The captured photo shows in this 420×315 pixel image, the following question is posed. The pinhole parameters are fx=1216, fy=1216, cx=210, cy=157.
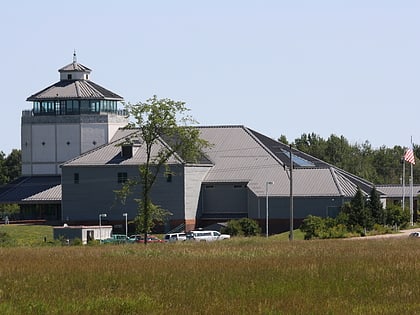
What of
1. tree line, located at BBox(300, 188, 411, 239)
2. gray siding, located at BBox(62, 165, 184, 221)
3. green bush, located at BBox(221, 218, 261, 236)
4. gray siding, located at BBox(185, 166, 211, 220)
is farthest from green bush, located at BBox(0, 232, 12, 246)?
gray siding, located at BBox(185, 166, 211, 220)

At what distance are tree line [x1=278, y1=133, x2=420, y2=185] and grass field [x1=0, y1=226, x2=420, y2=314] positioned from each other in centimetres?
11372

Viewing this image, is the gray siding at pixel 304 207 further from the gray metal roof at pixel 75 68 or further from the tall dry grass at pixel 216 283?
Answer: the tall dry grass at pixel 216 283

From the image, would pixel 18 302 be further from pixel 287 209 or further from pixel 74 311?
pixel 287 209

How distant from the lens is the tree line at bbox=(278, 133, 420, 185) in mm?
164125

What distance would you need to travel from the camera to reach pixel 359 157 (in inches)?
6786

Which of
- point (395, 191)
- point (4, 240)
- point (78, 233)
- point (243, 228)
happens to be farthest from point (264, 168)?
point (4, 240)

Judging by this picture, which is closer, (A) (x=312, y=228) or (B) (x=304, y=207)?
(A) (x=312, y=228)

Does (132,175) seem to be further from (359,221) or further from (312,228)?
(312,228)

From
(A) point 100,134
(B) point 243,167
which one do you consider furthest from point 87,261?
(A) point 100,134

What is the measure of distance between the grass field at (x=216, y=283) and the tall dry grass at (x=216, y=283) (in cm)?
3

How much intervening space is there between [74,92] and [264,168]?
69.6 ft

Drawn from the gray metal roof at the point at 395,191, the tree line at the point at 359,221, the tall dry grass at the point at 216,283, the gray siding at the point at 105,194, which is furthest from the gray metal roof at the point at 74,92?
the tall dry grass at the point at 216,283

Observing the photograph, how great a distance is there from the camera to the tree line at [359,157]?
538 ft

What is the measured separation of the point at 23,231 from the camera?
323ft
